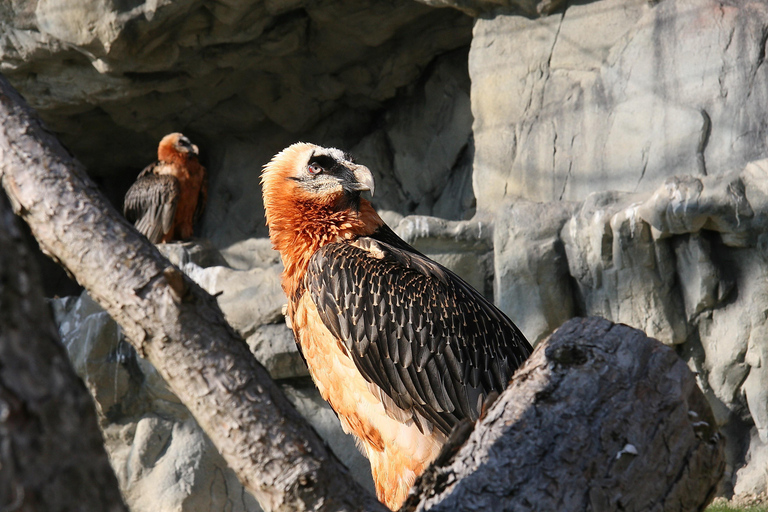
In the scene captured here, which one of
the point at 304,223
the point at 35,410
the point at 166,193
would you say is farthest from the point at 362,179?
the point at 166,193

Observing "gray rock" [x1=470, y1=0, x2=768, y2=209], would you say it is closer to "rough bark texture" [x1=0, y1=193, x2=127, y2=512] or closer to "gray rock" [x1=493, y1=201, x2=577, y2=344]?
"gray rock" [x1=493, y1=201, x2=577, y2=344]

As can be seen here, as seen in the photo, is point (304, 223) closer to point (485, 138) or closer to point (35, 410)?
point (35, 410)

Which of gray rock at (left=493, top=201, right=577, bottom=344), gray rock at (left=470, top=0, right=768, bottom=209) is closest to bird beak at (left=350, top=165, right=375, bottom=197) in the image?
gray rock at (left=493, top=201, right=577, bottom=344)

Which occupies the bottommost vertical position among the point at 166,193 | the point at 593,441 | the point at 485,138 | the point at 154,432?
the point at 154,432

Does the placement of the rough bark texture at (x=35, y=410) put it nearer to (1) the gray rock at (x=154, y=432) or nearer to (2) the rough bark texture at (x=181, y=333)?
(2) the rough bark texture at (x=181, y=333)

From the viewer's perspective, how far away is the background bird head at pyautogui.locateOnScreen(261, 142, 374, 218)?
3.78m

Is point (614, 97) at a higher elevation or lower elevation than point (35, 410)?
higher

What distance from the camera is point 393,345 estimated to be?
11.5ft

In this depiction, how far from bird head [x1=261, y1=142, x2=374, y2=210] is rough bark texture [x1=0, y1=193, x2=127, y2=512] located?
2.76 metres

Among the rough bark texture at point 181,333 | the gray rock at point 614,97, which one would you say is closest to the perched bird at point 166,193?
the gray rock at point 614,97

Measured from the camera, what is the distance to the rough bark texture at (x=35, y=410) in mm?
922

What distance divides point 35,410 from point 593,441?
1.12 m

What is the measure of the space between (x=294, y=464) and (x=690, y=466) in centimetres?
83

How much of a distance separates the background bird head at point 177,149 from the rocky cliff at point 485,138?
55cm
